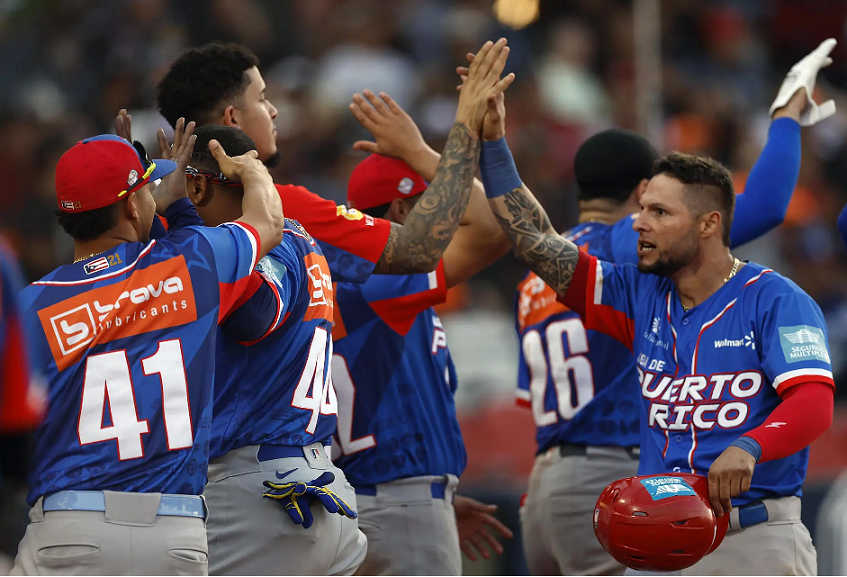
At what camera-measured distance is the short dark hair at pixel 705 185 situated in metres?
4.76

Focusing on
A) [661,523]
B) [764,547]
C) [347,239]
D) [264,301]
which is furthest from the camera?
[347,239]

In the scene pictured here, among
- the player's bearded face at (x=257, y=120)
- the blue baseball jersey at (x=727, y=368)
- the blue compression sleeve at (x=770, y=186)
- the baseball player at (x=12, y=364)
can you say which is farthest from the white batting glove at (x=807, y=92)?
the baseball player at (x=12, y=364)

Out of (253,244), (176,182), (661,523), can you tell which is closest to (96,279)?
(253,244)

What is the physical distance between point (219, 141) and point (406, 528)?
80.4 inches

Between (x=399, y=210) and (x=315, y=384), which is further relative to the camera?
(x=399, y=210)

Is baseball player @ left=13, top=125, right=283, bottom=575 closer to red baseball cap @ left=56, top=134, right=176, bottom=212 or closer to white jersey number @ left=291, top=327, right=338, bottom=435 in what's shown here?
red baseball cap @ left=56, top=134, right=176, bottom=212

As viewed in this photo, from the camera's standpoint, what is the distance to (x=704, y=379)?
176 inches

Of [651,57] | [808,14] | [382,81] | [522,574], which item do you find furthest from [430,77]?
[522,574]

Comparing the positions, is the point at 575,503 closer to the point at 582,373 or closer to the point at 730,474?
the point at 582,373

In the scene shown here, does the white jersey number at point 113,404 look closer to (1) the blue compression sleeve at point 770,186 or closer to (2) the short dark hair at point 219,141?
(2) the short dark hair at point 219,141

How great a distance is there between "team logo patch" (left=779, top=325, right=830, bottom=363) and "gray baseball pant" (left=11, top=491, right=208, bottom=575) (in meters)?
2.37

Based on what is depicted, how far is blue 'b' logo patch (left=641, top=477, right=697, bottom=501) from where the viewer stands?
162 inches

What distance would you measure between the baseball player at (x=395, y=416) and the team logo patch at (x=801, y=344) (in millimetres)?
1458

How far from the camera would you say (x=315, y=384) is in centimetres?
422
